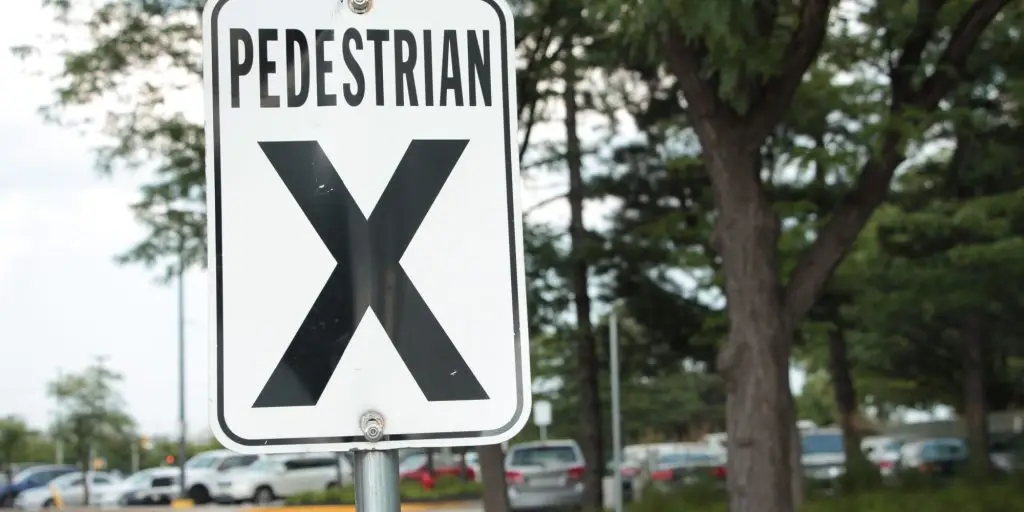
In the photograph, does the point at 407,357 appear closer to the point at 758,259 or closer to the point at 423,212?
the point at 423,212

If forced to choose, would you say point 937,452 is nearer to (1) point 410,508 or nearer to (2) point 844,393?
(2) point 844,393

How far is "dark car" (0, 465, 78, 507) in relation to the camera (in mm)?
41219

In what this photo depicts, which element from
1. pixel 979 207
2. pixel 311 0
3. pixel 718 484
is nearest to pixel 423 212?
pixel 311 0

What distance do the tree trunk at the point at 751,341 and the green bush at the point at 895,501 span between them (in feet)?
20.4

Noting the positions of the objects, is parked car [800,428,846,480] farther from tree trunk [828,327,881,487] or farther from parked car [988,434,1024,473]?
tree trunk [828,327,881,487]

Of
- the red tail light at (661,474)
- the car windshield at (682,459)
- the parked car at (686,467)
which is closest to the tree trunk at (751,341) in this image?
the parked car at (686,467)

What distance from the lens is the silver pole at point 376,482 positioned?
2027 mm

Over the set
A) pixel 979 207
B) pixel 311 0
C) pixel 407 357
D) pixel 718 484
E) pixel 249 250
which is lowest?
pixel 718 484

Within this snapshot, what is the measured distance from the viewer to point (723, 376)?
38.7ft

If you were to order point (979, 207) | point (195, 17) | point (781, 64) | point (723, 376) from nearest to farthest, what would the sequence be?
point (781, 64), point (723, 376), point (195, 17), point (979, 207)

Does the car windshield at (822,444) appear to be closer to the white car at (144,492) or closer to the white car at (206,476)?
the white car at (206,476)

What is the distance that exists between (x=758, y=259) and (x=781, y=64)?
1.76 meters

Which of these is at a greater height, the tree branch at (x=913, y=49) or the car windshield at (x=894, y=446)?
the tree branch at (x=913, y=49)

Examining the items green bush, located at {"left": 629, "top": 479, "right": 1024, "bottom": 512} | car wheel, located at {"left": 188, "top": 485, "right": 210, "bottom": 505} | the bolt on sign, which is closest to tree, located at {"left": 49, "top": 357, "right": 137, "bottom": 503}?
car wheel, located at {"left": 188, "top": 485, "right": 210, "bottom": 505}
